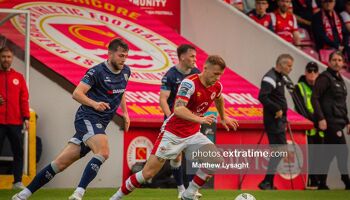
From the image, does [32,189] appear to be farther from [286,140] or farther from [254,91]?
[254,91]

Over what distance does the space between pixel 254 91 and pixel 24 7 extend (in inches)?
177

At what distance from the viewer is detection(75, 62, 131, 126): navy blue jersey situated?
12703mm

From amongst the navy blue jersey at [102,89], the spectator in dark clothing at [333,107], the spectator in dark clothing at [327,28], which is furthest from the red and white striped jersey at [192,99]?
the spectator in dark clothing at [327,28]

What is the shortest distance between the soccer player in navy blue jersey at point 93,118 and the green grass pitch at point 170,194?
5.31ft

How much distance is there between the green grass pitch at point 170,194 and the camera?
14444mm

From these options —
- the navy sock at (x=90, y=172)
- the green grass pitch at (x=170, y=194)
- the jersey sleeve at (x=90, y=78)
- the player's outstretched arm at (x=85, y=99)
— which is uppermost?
the jersey sleeve at (x=90, y=78)

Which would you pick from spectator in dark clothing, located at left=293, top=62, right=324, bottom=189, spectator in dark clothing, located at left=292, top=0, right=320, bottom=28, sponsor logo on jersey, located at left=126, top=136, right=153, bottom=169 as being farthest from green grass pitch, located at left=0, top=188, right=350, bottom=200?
spectator in dark clothing, located at left=292, top=0, right=320, bottom=28

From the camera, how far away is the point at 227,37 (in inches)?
803

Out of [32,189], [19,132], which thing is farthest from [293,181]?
[32,189]

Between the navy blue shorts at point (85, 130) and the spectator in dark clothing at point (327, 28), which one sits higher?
the spectator in dark clothing at point (327, 28)

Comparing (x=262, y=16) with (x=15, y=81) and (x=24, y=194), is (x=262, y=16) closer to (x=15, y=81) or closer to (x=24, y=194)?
(x=15, y=81)

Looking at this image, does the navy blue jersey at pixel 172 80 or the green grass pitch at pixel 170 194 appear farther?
the navy blue jersey at pixel 172 80

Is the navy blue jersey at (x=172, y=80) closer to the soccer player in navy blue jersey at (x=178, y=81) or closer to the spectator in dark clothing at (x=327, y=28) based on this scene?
the soccer player in navy blue jersey at (x=178, y=81)

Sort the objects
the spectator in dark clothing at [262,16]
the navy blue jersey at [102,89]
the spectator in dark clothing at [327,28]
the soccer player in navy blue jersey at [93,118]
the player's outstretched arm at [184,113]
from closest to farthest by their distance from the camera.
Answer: the player's outstretched arm at [184,113] < the soccer player in navy blue jersey at [93,118] < the navy blue jersey at [102,89] < the spectator in dark clothing at [262,16] < the spectator in dark clothing at [327,28]
